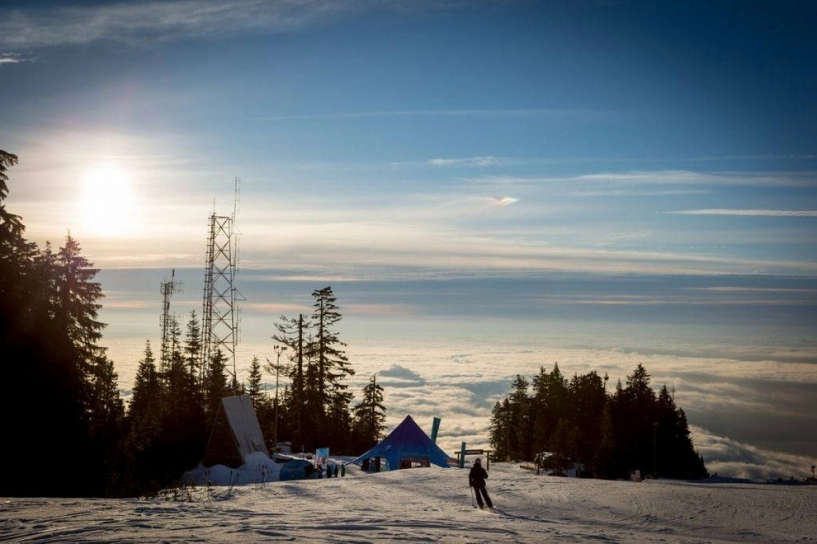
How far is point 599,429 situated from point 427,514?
173 ft

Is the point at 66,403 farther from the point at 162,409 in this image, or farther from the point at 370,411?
the point at 370,411

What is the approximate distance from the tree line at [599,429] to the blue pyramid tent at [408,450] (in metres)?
9.31

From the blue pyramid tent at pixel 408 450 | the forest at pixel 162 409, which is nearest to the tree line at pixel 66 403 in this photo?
the forest at pixel 162 409

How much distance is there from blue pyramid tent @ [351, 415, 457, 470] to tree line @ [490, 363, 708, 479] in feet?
30.5

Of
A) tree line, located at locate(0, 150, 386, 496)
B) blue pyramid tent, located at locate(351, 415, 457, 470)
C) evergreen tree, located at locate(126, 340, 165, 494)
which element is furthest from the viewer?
blue pyramid tent, located at locate(351, 415, 457, 470)

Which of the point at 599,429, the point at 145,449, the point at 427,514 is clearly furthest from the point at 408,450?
the point at 599,429

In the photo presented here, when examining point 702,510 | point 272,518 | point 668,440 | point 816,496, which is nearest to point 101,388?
point 272,518

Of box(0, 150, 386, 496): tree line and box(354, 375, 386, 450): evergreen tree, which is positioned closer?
box(0, 150, 386, 496): tree line

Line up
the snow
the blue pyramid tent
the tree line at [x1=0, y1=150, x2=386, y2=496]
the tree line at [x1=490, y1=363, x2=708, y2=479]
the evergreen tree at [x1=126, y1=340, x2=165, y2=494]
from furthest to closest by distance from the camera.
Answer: the tree line at [x1=490, y1=363, x2=708, y2=479]
the blue pyramid tent
the evergreen tree at [x1=126, y1=340, x2=165, y2=494]
the tree line at [x1=0, y1=150, x2=386, y2=496]
the snow

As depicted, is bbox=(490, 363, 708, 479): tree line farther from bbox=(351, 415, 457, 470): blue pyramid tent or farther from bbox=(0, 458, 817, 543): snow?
bbox=(0, 458, 817, 543): snow

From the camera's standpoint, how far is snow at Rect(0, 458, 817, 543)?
1520cm

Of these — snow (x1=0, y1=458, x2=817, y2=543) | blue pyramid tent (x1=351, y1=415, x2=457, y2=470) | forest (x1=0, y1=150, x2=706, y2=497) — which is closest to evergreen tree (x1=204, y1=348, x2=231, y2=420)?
forest (x1=0, y1=150, x2=706, y2=497)

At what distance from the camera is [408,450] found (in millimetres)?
41094

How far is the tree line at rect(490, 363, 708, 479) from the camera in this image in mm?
57750
